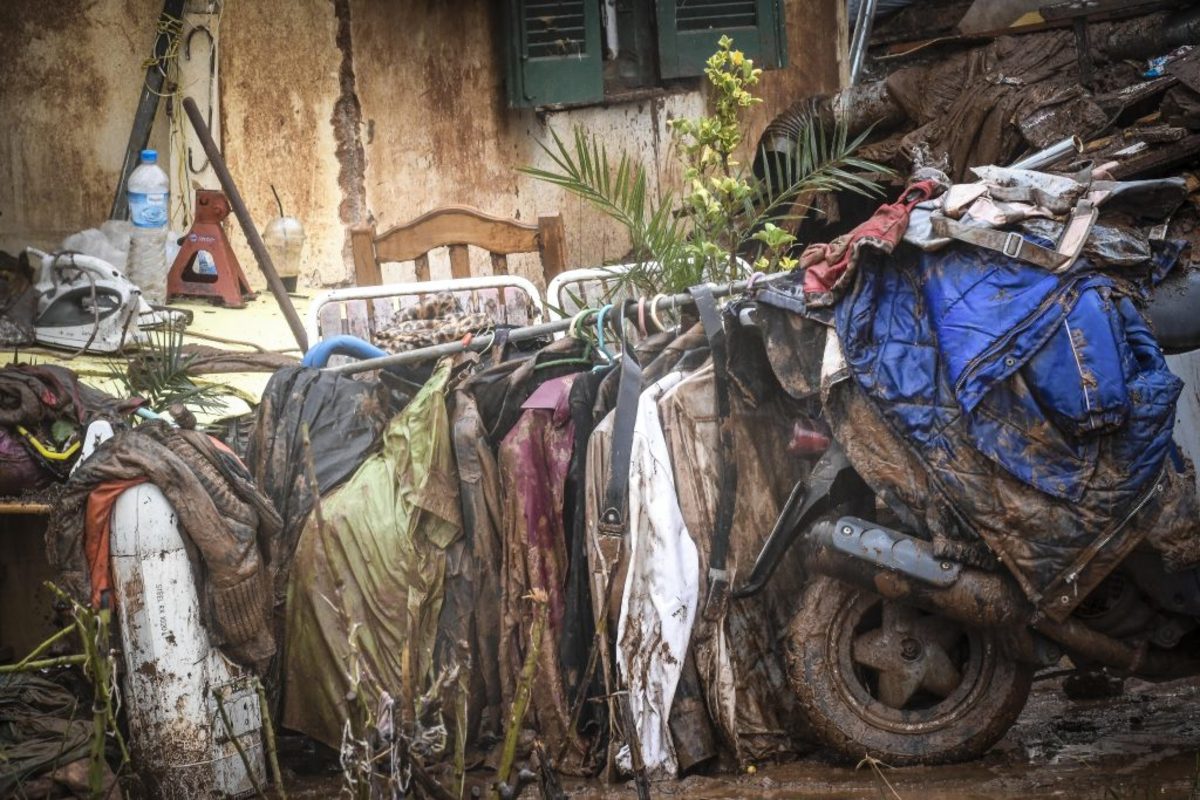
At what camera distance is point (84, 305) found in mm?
8508

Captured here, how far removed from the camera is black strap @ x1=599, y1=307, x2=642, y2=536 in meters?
5.22

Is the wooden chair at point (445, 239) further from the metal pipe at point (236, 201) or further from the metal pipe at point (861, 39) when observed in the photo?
the metal pipe at point (861, 39)

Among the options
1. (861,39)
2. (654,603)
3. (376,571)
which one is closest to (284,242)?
(376,571)

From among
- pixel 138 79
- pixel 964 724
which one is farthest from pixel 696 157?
pixel 138 79

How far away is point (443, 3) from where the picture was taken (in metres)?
10.1

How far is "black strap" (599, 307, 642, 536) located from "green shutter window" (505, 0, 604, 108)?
16.7 feet

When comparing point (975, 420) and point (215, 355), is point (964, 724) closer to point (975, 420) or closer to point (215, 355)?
point (975, 420)

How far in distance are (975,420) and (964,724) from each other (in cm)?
101

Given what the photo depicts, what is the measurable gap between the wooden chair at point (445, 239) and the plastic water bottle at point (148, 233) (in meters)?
2.15

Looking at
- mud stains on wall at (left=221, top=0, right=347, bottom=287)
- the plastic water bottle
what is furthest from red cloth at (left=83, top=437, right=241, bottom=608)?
mud stains on wall at (left=221, top=0, right=347, bottom=287)

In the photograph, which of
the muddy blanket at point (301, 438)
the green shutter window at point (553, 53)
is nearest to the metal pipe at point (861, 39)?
the green shutter window at point (553, 53)

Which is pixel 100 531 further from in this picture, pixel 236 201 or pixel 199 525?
pixel 236 201

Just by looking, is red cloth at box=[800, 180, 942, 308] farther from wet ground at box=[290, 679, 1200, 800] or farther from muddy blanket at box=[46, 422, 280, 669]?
muddy blanket at box=[46, 422, 280, 669]

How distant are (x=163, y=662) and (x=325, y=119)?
5453 mm
